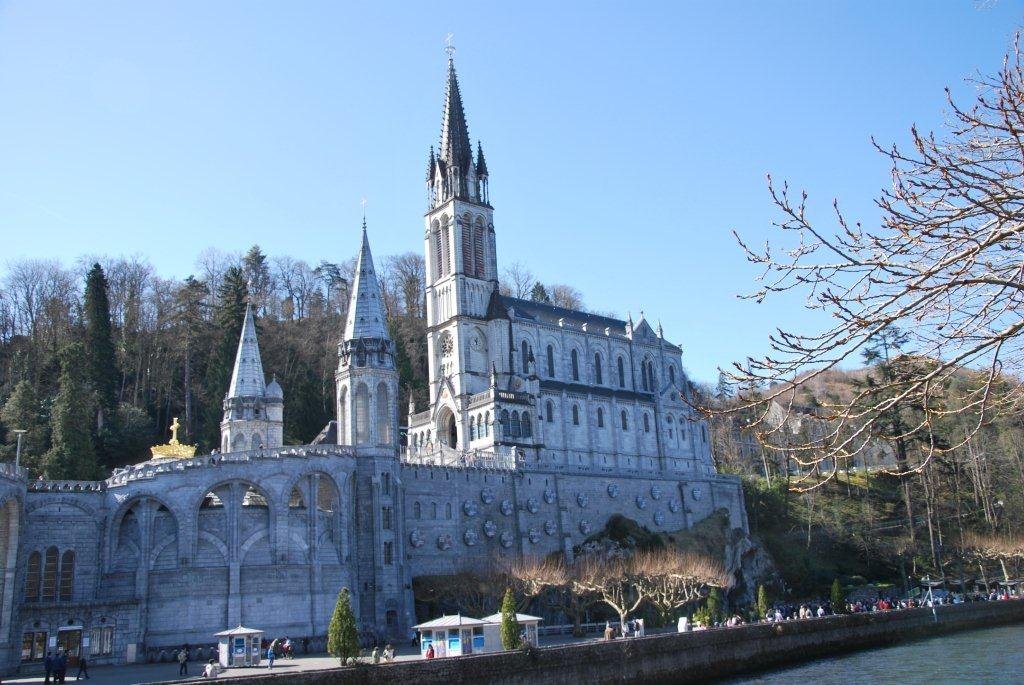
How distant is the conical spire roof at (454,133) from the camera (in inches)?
2840

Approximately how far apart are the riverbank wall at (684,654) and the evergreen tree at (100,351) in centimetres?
3871

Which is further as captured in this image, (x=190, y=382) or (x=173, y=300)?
(x=173, y=300)

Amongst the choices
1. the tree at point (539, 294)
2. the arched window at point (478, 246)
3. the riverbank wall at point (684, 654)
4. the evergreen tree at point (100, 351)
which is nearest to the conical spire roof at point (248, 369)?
the evergreen tree at point (100, 351)

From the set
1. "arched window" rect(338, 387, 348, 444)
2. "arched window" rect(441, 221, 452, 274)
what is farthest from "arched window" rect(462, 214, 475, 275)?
"arched window" rect(338, 387, 348, 444)

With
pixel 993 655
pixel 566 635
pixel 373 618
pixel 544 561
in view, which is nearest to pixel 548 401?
pixel 544 561

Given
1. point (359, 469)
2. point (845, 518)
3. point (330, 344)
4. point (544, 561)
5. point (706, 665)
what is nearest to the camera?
point (706, 665)

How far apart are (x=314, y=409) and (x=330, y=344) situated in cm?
1018

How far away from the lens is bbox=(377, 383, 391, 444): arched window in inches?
1921

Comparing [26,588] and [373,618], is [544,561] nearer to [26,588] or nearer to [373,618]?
[373,618]

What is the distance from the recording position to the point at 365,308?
2024 inches

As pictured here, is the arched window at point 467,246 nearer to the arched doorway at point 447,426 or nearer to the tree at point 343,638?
the arched doorway at point 447,426

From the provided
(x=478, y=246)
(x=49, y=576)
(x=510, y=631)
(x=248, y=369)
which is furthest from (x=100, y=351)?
(x=510, y=631)

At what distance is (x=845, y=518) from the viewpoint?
2813 inches

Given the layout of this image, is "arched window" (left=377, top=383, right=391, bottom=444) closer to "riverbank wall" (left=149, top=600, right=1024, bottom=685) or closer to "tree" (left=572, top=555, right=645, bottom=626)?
"tree" (left=572, top=555, right=645, bottom=626)
